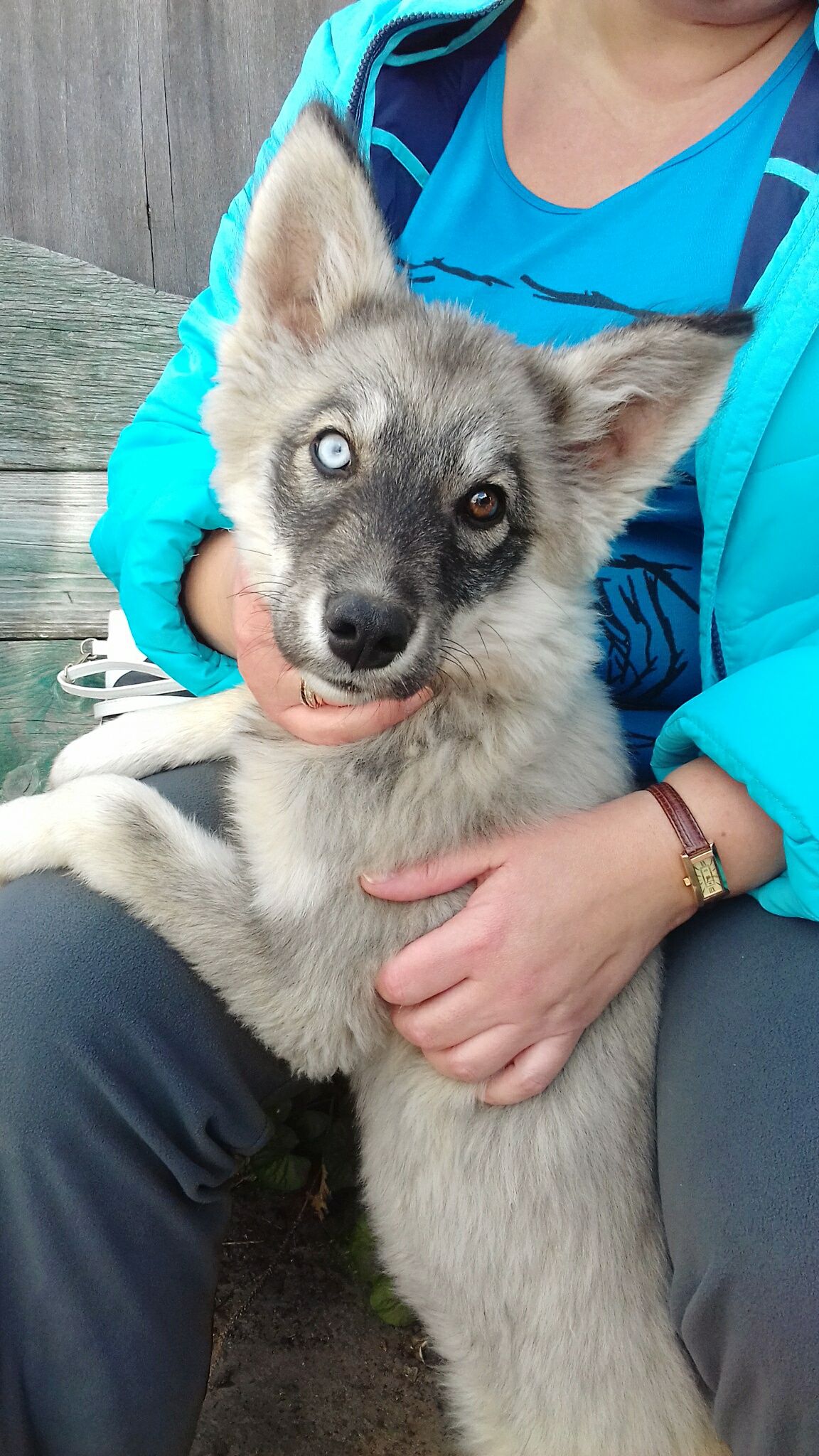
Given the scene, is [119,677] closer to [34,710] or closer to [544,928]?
[34,710]

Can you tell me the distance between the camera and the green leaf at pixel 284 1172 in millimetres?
2641

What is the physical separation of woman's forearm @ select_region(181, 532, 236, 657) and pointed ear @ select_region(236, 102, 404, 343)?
491mm

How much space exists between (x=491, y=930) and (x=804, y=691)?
0.68 m

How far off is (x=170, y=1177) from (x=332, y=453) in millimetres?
1334

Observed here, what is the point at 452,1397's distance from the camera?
6.39 ft

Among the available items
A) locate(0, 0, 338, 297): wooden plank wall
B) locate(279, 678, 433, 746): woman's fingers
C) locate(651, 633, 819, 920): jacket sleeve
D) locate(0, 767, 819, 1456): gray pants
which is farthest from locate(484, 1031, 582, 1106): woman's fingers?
locate(0, 0, 338, 297): wooden plank wall

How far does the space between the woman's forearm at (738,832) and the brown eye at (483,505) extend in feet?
2.07

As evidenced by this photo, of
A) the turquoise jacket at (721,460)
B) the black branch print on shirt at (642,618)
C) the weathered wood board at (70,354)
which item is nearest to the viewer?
→ the turquoise jacket at (721,460)

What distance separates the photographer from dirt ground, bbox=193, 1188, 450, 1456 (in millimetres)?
2254

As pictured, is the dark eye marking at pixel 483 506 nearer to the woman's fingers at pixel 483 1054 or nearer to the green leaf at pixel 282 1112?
the woman's fingers at pixel 483 1054

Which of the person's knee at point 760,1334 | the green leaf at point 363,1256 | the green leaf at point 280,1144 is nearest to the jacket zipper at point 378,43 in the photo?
the person's knee at point 760,1334

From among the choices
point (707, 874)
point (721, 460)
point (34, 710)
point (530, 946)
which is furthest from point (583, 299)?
point (34, 710)

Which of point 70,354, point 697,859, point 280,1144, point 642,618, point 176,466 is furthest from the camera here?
point 70,354

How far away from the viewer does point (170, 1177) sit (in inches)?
66.6
